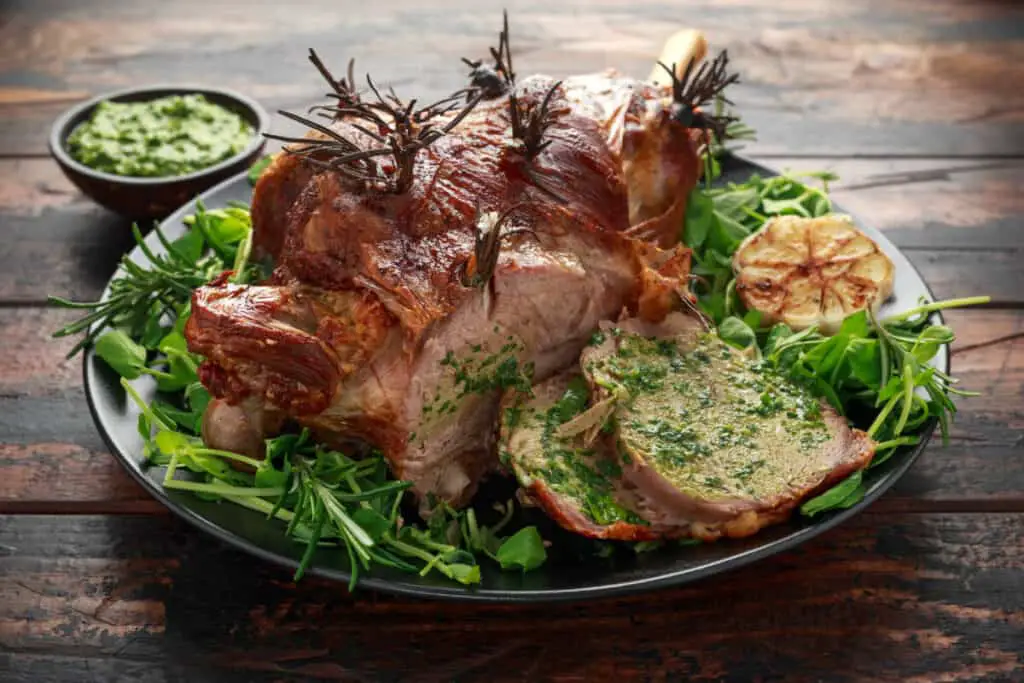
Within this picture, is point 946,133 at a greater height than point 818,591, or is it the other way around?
point 946,133

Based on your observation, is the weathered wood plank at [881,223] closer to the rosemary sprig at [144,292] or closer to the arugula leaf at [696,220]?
the rosemary sprig at [144,292]

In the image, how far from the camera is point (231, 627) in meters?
2.64

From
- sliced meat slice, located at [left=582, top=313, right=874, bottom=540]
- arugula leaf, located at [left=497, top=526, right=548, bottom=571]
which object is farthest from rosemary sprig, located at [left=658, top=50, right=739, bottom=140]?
arugula leaf, located at [left=497, top=526, right=548, bottom=571]

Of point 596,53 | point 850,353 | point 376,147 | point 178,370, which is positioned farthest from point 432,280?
point 596,53

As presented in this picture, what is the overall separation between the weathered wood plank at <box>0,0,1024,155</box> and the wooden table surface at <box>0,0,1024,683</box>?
1 cm

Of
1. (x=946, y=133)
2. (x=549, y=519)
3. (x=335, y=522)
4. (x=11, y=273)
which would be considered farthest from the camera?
(x=946, y=133)

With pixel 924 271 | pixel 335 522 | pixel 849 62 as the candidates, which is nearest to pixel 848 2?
pixel 849 62

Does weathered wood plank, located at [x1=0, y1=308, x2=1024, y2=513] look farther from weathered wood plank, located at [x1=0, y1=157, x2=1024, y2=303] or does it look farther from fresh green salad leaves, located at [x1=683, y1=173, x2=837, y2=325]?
fresh green salad leaves, located at [x1=683, y1=173, x2=837, y2=325]

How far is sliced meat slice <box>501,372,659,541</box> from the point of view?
8.22 feet

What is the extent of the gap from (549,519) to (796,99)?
8.85ft

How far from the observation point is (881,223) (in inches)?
159

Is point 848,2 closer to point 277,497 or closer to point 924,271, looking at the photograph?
point 924,271

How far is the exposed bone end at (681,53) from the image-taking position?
3639 mm

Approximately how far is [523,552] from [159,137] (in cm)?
213
